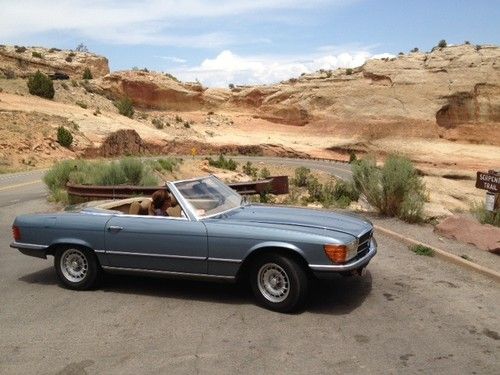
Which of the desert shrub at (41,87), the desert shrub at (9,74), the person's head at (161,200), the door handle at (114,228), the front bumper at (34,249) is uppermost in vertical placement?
the desert shrub at (9,74)

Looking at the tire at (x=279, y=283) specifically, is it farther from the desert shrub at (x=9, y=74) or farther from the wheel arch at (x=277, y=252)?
the desert shrub at (x=9, y=74)

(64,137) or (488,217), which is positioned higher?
(64,137)

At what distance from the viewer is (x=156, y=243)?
5984mm

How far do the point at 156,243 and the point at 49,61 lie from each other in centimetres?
6378

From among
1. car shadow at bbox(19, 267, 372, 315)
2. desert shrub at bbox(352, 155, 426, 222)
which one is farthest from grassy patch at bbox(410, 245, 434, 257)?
desert shrub at bbox(352, 155, 426, 222)

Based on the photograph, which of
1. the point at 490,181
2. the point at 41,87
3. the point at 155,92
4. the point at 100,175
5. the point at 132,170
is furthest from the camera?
the point at 155,92

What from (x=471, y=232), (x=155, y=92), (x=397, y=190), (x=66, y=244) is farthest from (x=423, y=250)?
(x=155, y=92)

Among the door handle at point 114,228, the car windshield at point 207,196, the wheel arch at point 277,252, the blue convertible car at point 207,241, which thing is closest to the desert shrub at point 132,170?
the blue convertible car at point 207,241

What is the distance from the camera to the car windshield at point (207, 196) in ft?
20.3

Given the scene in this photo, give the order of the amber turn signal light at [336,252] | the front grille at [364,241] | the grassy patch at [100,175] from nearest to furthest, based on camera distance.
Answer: the amber turn signal light at [336,252], the front grille at [364,241], the grassy patch at [100,175]

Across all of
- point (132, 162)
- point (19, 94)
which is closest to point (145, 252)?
point (132, 162)

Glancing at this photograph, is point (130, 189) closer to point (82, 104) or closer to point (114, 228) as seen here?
Answer: point (114, 228)

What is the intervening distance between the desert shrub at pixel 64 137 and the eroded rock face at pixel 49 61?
22.1 m

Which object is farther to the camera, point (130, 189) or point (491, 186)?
point (130, 189)
